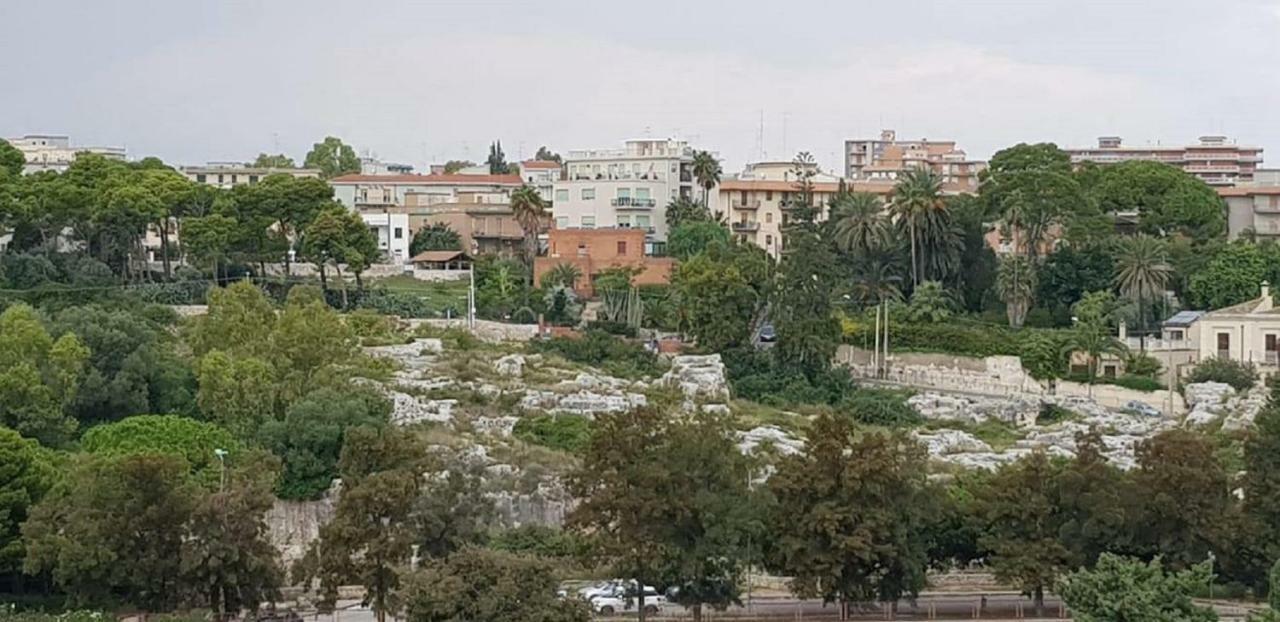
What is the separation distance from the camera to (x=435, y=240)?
75.2m

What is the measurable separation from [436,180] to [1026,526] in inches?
2227

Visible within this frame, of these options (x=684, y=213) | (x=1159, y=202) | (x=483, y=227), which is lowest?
(x=483, y=227)

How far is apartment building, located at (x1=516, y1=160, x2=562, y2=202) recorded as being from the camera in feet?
271

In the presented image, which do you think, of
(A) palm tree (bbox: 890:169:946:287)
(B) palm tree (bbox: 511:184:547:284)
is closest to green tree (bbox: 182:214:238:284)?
(B) palm tree (bbox: 511:184:547:284)

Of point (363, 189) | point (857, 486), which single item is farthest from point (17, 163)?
point (857, 486)

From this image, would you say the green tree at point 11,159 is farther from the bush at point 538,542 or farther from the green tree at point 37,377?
the bush at point 538,542

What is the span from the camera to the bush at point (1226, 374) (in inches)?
2050

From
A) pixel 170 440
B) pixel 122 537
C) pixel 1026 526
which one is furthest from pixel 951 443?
pixel 122 537

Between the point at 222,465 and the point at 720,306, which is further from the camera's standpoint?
the point at 720,306

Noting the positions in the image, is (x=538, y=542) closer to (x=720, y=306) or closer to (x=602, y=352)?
(x=602, y=352)

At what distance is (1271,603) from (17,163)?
44.2 metres

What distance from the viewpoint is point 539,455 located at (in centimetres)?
4219

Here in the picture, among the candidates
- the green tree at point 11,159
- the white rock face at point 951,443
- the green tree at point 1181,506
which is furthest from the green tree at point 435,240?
the green tree at point 1181,506

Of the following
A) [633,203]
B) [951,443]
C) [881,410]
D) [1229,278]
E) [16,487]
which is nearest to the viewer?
[16,487]
